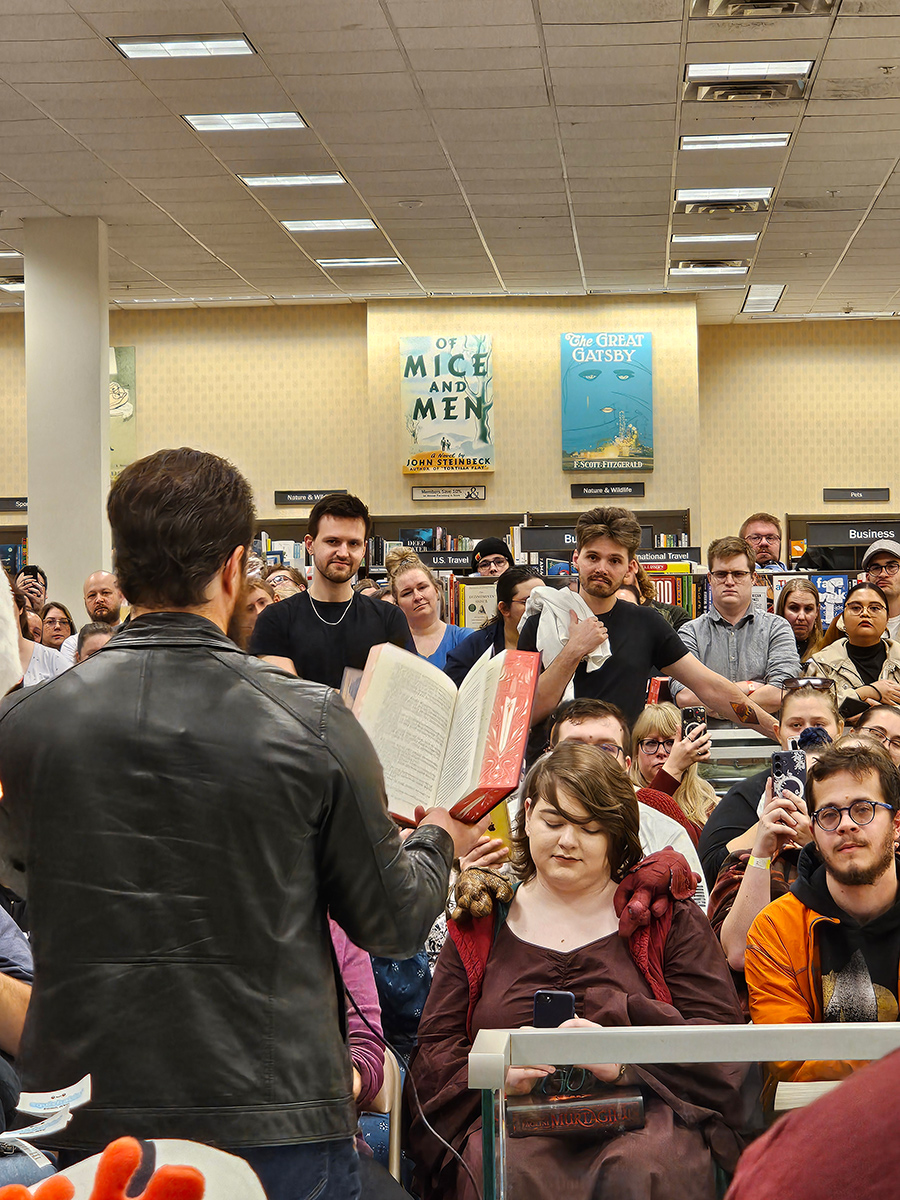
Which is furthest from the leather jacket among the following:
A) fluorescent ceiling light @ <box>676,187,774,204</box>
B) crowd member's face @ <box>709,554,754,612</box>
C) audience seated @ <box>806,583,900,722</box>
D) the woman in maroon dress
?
fluorescent ceiling light @ <box>676,187,774,204</box>

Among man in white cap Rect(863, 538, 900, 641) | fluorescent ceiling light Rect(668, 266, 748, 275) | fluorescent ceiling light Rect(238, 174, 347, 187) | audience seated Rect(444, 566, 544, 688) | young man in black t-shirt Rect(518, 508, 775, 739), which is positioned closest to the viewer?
young man in black t-shirt Rect(518, 508, 775, 739)

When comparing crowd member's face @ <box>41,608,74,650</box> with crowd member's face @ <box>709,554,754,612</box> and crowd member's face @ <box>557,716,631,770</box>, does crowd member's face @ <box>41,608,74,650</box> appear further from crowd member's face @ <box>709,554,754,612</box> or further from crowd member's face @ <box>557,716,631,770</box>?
crowd member's face @ <box>557,716,631,770</box>

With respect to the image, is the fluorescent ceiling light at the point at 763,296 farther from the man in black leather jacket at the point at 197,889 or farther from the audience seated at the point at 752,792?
the man in black leather jacket at the point at 197,889

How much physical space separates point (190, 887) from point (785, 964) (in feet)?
4.83

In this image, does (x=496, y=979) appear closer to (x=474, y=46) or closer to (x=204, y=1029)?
(x=204, y=1029)

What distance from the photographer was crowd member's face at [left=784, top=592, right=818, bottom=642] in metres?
6.51

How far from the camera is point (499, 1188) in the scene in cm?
157

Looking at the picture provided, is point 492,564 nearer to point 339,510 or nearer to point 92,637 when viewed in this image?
point 92,637

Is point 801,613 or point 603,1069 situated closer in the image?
point 603,1069

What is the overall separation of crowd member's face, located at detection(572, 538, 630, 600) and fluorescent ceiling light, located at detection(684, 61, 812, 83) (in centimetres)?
447

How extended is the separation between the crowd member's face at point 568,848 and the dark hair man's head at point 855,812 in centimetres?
45

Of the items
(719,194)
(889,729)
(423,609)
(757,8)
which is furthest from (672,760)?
(719,194)

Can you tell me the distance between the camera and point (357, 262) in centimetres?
1199

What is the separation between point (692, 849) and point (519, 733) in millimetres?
1689
